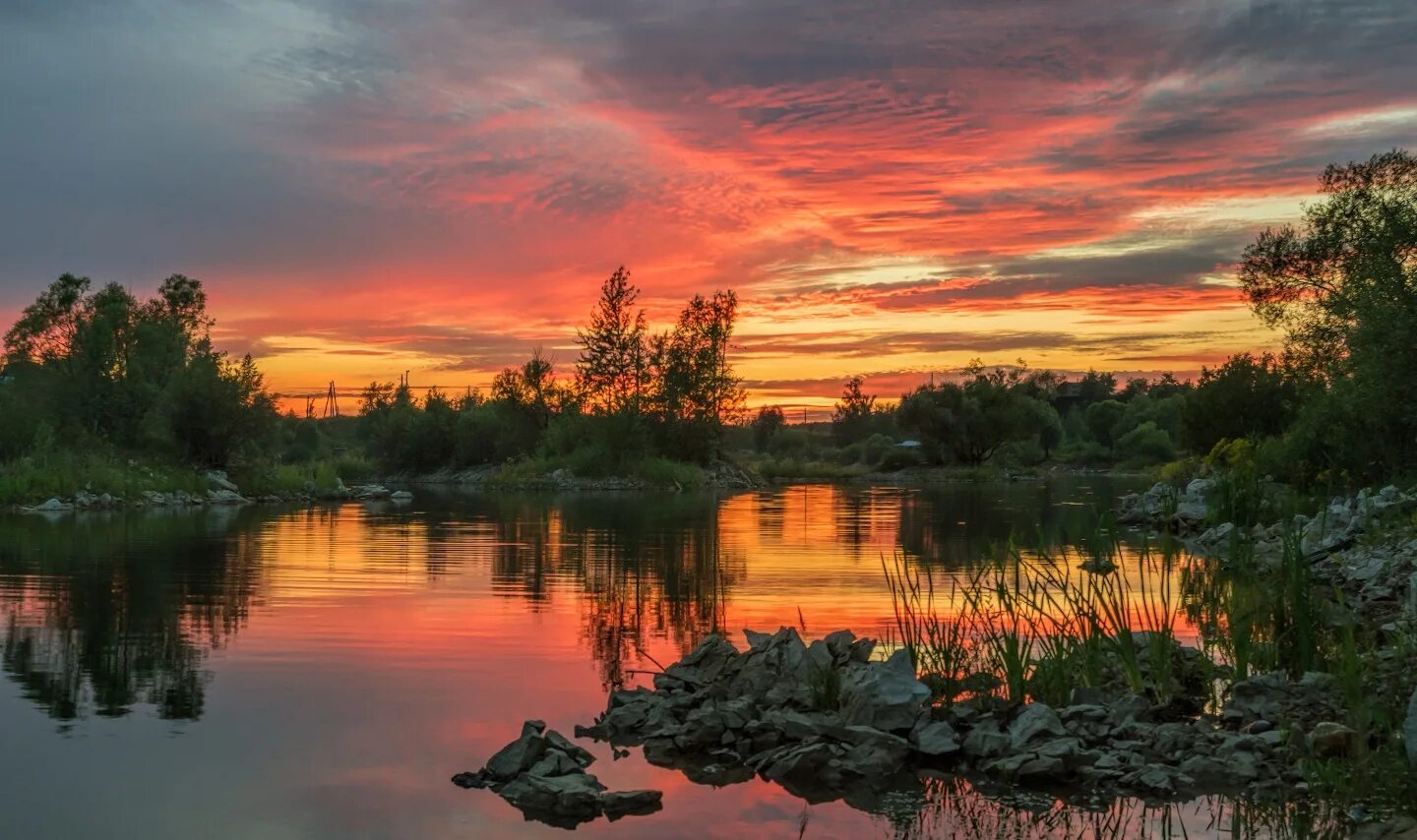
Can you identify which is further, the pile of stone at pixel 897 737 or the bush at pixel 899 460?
the bush at pixel 899 460

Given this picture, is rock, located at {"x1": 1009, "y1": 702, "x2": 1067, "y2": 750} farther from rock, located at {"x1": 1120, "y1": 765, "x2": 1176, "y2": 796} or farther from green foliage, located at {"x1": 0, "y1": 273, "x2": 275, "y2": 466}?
green foliage, located at {"x1": 0, "y1": 273, "x2": 275, "y2": 466}

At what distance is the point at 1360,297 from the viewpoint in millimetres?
28703

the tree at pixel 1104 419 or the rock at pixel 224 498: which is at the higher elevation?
the tree at pixel 1104 419

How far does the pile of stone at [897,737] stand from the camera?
877 centimetres

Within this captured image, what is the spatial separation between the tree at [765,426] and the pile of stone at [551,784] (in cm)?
13181

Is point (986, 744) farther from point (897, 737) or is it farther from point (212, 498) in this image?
point (212, 498)

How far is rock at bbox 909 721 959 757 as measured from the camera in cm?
923

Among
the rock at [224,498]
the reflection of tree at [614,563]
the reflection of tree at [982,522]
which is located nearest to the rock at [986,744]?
the reflection of tree at [982,522]

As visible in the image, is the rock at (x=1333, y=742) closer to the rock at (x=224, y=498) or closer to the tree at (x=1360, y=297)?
the tree at (x=1360, y=297)

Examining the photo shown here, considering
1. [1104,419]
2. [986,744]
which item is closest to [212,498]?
[986,744]

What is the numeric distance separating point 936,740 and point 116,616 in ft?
39.2

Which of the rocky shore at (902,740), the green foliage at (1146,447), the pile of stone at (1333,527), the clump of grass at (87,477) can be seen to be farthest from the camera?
the green foliage at (1146,447)

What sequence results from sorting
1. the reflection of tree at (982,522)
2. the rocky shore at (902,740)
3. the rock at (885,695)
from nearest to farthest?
1. the rocky shore at (902,740)
2. the rock at (885,695)
3. the reflection of tree at (982,522)

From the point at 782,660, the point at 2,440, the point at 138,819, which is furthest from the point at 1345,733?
the point at 2,440
